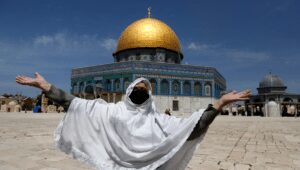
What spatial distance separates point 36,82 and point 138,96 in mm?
837

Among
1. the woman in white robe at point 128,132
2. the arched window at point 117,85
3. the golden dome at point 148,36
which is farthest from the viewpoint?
the golden dome at point 148,36

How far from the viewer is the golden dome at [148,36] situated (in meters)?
33.6

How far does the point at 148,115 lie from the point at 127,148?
328 mm

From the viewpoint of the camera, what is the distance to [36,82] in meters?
2.30

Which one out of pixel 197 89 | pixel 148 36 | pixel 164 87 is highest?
pixel 148 36

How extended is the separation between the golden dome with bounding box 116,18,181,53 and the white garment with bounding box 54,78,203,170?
3138cm

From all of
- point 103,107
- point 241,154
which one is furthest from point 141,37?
point 103,107

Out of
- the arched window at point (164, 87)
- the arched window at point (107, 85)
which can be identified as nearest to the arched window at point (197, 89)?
the arched window at point (164, 87)

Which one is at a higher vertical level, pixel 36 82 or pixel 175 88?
pixel 175 88

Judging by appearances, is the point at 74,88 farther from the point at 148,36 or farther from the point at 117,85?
the point at 148,36

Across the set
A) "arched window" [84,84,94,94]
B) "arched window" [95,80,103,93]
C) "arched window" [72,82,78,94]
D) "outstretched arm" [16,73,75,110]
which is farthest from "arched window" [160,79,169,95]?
"outstretched arm" [16,73,75,110]

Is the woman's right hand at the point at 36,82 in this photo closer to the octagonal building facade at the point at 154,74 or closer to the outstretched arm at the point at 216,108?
the outstretched arm at the point at 216,108

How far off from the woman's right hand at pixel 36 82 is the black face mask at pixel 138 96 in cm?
69

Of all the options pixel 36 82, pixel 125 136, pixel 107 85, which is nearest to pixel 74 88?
pixel 107 85
